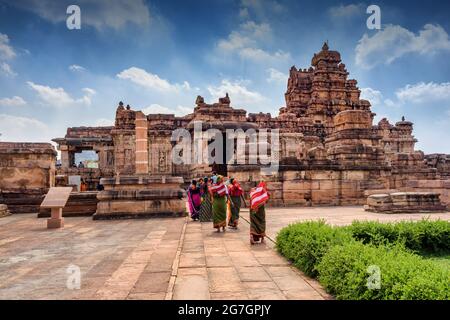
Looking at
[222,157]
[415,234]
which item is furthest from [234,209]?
[222,157]

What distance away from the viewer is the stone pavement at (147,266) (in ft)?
11.9

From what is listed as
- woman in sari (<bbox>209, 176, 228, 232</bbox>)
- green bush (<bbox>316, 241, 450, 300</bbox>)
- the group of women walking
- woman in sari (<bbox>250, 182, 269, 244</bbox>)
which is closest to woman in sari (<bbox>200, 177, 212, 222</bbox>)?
the group of women walking

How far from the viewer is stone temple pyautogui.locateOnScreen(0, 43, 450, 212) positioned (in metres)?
13.5

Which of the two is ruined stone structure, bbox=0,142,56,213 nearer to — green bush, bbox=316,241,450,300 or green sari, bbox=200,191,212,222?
green sari, bbox=200,191,212,222

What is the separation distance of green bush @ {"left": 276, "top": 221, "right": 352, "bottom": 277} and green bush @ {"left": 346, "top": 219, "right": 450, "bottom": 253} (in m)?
1.02

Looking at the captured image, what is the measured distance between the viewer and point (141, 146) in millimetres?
13672

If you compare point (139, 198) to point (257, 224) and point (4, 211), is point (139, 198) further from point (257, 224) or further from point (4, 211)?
point (257, 224)

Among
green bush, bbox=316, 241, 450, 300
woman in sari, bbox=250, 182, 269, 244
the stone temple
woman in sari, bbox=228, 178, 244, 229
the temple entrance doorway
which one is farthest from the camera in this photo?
the temple entrance doorway

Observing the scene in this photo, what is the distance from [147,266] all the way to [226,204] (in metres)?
4.55

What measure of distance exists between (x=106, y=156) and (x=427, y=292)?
27806 mm

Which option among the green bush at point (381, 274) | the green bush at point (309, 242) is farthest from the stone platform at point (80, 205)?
the green bush at point (381, 274)

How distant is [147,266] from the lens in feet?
15.4

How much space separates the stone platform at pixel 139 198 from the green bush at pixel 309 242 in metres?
6.49

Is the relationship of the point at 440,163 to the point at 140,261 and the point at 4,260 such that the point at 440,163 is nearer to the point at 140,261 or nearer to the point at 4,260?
the point at 140,261
